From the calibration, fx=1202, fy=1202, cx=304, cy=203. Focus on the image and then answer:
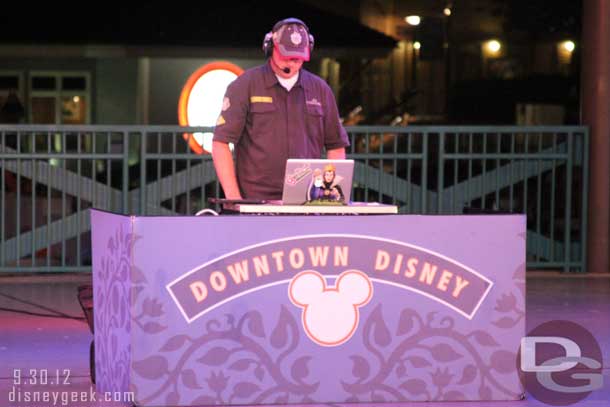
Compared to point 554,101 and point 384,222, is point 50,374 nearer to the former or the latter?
point 384,222

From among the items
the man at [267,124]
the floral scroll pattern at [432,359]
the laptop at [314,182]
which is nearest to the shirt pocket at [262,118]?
the man at [267,124]

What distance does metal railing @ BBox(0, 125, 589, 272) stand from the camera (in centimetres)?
1178

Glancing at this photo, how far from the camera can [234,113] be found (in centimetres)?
714

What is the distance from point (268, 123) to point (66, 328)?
8.24ft

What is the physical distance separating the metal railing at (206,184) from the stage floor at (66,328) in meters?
0.47

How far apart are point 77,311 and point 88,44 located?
7.51 metres

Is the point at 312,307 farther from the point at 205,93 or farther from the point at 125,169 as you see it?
the point at 205,93

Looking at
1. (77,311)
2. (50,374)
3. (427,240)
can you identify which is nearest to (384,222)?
(427,240)

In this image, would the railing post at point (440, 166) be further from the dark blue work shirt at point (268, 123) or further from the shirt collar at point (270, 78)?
the shirt collar at point (270, 78)

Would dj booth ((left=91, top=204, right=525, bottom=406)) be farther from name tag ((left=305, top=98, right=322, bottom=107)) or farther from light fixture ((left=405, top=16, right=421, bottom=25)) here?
light fixture ((left=405, top=16, right=421, bottom=25))

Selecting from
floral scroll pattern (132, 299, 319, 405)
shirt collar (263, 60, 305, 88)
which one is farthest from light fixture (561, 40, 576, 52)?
floral scroll pattern (132, 299, 319, 405)

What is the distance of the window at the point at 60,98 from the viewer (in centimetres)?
1686

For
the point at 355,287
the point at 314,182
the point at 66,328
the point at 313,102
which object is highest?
the point at 313,102

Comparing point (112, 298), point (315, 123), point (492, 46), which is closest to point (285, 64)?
point (315, 123)
